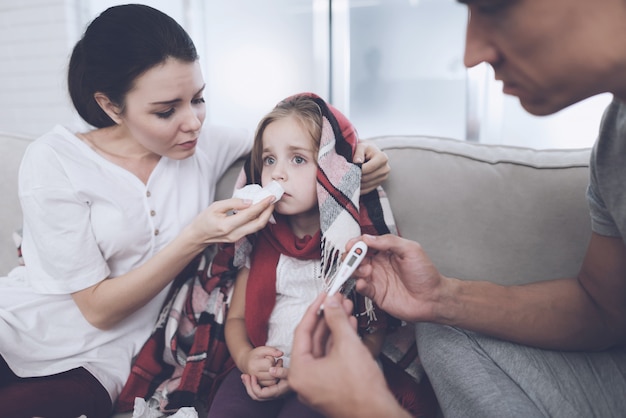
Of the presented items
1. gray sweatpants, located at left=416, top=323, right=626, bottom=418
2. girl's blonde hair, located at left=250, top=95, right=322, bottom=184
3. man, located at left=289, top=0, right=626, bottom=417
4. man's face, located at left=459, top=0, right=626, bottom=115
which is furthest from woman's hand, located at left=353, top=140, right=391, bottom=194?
man's face, located at left=459, top=0, right=626, bottom=115

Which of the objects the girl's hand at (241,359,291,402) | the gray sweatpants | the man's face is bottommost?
the girl's hand at (241,359,291,402)

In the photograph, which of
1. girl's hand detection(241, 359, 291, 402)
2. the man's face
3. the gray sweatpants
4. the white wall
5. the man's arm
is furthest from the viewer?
the white wall

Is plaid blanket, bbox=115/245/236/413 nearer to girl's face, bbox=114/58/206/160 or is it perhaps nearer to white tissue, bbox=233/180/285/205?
white tissue, bbox=233/180/285/205

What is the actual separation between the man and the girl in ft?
0.64

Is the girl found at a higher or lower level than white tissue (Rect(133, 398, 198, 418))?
higher

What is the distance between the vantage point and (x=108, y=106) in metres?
1.29

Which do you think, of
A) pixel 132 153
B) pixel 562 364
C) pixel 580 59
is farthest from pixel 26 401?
pixel 580 59

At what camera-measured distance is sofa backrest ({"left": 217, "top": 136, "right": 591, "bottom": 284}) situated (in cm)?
125

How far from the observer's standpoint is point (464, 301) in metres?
0.95

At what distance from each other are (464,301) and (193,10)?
3108 mm

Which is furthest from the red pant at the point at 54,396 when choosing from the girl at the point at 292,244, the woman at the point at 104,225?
the girl at the point at 292,244

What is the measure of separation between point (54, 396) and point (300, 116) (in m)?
0.86

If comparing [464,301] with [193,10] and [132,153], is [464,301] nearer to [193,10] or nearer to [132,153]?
[132,153]

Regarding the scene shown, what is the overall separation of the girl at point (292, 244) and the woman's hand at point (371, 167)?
3cm
